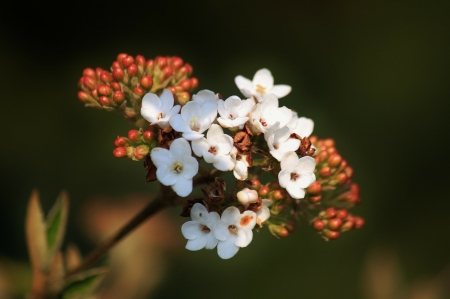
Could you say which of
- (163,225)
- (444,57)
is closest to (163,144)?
(163,225)

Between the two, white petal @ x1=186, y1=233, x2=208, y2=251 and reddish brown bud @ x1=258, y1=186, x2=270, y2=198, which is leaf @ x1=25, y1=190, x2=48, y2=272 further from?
reddish brown bud @ x1=258, y1=186, x2=270, y2=198

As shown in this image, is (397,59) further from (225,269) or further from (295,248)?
(225,269)

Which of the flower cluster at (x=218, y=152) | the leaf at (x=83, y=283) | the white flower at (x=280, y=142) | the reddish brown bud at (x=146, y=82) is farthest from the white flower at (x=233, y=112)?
the leaf at (x=83, y=283)

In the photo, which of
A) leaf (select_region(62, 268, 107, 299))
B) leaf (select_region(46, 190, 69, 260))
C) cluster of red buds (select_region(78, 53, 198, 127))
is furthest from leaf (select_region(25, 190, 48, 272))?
cluster of red buds (select_region(78, 53, 198, 127))

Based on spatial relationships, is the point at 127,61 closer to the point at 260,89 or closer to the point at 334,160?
the point at 260,89

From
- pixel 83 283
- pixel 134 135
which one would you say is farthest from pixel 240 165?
pixel 83 283

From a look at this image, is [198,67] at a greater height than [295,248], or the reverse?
[198,67]
